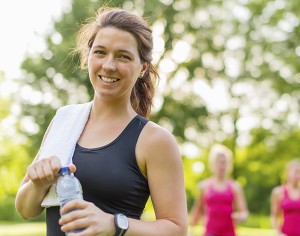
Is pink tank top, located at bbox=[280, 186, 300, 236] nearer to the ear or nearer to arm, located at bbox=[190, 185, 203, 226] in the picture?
arm, located at bbox=[190, 185, 203, 226]

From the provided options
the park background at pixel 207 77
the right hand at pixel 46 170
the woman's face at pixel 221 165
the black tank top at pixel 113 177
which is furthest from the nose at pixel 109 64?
the park background at pixel 207 77

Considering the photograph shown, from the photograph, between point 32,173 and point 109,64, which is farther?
point 109,64

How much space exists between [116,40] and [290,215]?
882 cm

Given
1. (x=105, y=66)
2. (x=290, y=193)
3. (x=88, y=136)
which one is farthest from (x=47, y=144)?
(x=290, y=193)

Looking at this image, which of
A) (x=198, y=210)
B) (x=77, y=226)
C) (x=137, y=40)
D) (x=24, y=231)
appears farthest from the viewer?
(x=24, y=231)

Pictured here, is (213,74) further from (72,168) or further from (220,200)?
(72,168)

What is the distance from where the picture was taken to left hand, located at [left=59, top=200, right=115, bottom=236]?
226cm

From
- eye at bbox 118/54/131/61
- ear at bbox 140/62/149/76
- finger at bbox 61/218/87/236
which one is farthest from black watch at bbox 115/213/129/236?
ear at bbox 140/62/149/76

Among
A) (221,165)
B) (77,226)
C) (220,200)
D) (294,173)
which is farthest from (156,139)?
(294,173)

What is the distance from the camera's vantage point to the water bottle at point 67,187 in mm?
2352

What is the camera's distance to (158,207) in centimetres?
259

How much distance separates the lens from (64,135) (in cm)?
275

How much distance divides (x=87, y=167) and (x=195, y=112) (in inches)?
1025

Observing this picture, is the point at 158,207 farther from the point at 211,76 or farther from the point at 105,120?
the point at 211,76
